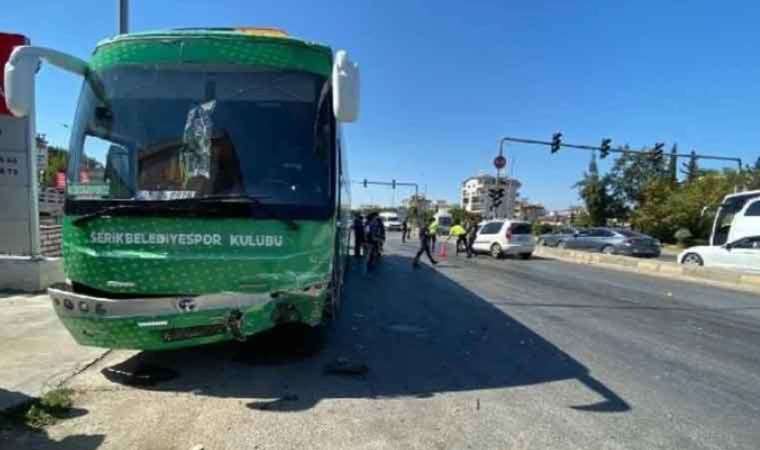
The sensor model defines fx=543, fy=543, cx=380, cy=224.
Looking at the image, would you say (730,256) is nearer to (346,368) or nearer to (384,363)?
(384,363)

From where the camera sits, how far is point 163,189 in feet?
15.9

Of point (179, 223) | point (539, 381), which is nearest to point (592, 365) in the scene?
point (539, 381)

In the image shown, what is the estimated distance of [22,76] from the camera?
4.64m

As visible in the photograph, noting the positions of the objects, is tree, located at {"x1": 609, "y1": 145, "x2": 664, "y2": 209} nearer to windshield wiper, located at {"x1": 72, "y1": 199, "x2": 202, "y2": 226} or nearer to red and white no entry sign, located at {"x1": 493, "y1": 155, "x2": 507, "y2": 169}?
red and white no entry sign, located at {"x1": 493, "y1": 155, "x2": 507, "y2": 169}

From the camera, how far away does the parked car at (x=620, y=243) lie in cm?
2734

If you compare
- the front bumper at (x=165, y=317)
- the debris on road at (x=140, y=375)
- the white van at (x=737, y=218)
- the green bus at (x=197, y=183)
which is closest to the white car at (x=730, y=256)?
the white van at (x=737, y=218)

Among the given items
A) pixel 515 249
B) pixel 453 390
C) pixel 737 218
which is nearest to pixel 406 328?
pixel 453 390

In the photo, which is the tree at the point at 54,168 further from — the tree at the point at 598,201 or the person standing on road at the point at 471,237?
the tree at the point at 598,201

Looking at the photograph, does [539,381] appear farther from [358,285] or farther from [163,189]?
[358,285]

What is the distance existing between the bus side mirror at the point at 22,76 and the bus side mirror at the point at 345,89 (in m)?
2.56

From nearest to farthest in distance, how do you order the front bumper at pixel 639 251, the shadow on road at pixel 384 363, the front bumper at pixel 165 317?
the front bumper at pixel 165 317, the shadow on road at pixel 384 363, the front bumper at pixel 639 251

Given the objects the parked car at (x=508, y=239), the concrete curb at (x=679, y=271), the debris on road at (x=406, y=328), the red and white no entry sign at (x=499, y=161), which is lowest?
the concrete curb at (x=679, y=271)

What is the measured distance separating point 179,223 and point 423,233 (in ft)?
48.1

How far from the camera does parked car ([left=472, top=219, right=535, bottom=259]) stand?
79.8 ft
